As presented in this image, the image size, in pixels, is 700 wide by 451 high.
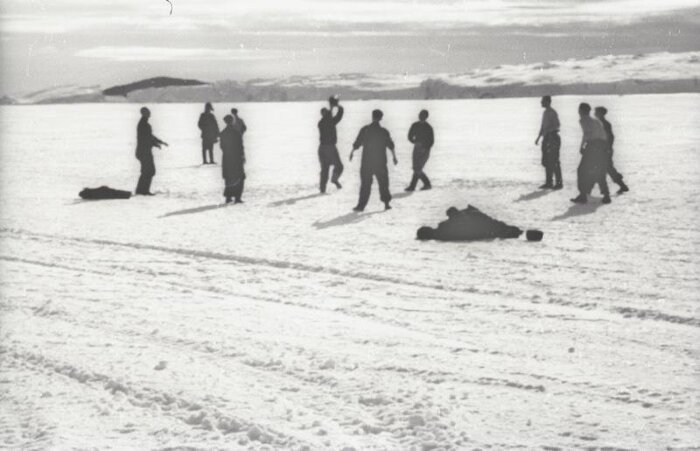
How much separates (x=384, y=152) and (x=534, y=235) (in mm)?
3393

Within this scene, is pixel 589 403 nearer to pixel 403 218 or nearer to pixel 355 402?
pixel 355 402

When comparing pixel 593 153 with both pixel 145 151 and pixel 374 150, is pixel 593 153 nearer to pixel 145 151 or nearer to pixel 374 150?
pixel 374 150

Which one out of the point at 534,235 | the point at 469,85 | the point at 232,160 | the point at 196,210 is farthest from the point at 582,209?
the point at 469,85

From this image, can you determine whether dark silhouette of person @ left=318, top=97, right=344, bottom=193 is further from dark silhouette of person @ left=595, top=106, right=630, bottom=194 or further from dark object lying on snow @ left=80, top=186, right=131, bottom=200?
dark silhouette of person @ left=595, top=106, right=630, bottom=194

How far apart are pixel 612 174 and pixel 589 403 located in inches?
388

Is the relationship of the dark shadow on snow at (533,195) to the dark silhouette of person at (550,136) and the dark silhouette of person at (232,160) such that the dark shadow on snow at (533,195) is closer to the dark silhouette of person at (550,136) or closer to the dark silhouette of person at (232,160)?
the dark silhouette of person at (550,136)

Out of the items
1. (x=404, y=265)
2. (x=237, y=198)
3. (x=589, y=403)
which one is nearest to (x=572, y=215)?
(x=404, y=265)

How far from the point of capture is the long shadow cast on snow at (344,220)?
1235 cm

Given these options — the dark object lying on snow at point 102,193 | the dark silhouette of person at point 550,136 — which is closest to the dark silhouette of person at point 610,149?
the dark silhouette of person at point 550,136

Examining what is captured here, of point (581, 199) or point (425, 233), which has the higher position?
point (581, 199)

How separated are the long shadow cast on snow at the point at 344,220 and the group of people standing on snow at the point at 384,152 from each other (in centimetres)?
32

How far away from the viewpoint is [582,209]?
1330 cm

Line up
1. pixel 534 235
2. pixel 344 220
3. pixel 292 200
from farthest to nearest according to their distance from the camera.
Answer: pixel 292 200, pixel 344 220, pixel 534 235

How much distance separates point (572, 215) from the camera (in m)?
12.8
